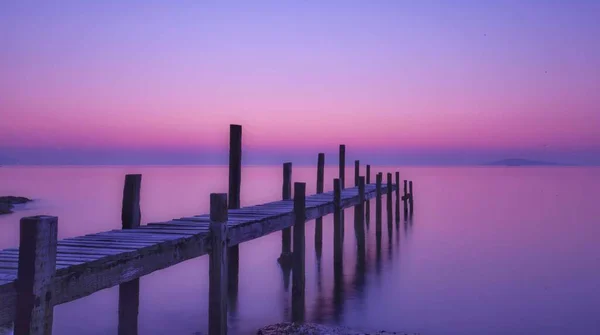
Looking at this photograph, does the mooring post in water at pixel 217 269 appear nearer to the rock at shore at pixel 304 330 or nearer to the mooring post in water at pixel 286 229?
the rock at shore at pixel 304 330

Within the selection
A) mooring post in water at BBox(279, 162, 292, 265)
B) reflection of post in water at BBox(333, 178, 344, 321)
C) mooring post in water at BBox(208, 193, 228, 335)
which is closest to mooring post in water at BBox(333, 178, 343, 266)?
reflection of post in water at BBox(333, 178, 344, 321)

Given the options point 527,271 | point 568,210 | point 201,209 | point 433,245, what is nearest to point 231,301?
point 527,271

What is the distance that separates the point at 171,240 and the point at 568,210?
101 ft

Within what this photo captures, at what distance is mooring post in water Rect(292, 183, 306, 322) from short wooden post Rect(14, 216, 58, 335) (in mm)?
5771

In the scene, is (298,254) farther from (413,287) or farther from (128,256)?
(128,256)

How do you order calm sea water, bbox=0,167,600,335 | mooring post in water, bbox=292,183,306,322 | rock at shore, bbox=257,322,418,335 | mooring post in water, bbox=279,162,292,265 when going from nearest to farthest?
1. rock at shore, bbox=257,322,418,335
2. mooring post in water, bbox=292,183,306,322
3. calm sea water, bbox=0,167,600,335
4. mooring post in water, bbox=279,162,292,265

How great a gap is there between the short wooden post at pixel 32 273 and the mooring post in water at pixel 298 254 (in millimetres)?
5771

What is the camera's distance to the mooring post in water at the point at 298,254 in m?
9.07

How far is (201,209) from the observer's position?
3256 centimetres

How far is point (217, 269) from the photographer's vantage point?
19.9 ft

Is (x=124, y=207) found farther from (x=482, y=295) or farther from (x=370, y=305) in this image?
(x=482, y=295)

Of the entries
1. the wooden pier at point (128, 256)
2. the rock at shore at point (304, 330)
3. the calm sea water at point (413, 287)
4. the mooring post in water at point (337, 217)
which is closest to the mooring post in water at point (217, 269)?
the wooden pier at point (128, 256)

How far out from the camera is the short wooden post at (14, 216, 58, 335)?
11.0 ft

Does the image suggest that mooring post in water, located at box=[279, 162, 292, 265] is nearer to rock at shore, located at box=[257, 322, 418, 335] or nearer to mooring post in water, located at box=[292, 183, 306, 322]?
mooring post in water, located at box=[292, 183, 306, 322]
